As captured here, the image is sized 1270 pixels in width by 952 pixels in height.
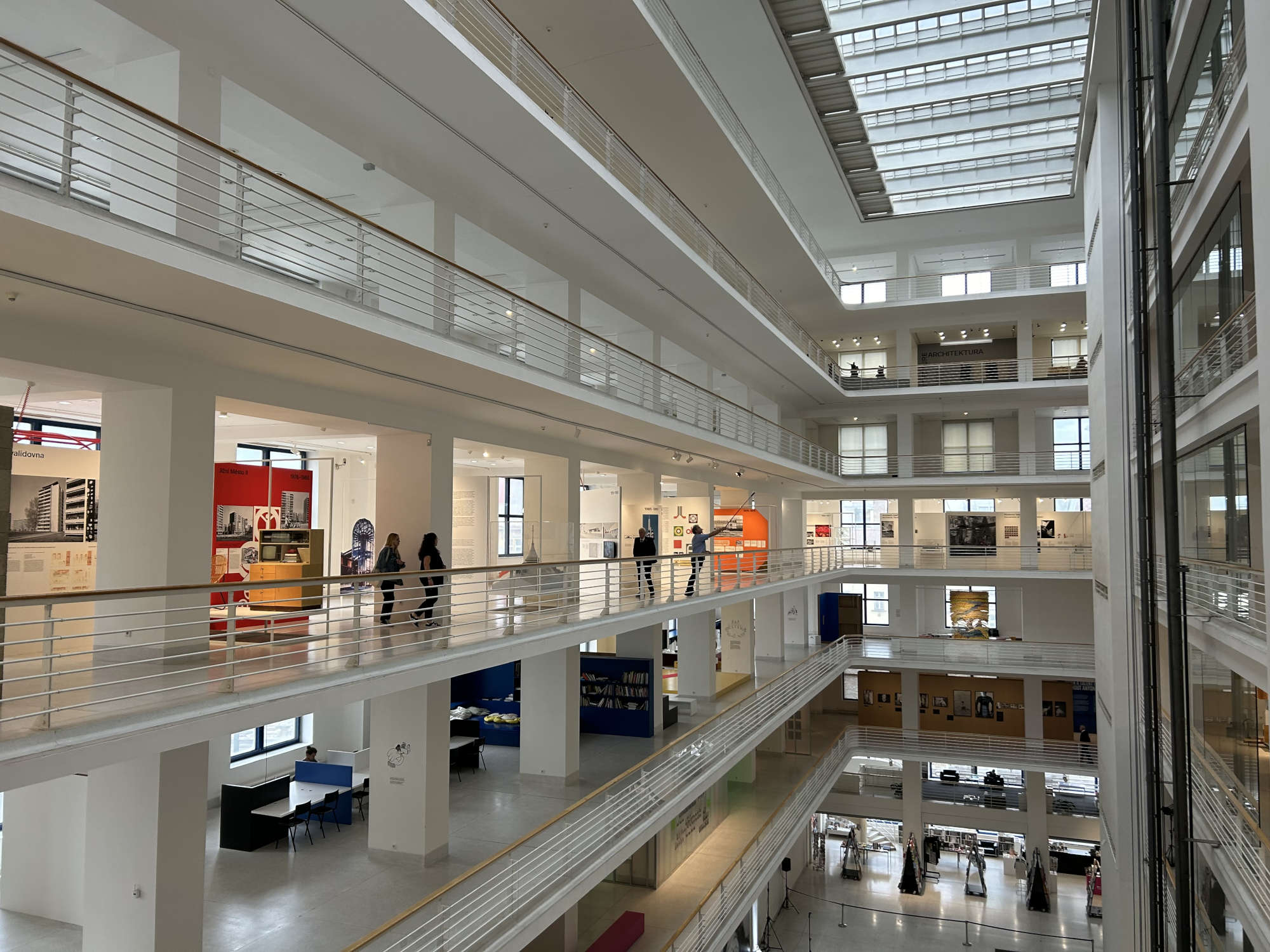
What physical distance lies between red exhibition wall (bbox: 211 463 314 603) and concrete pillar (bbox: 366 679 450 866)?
96.2 inches

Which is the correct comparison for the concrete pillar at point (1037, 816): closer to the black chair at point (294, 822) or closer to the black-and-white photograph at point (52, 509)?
the black chair at point (294, 822)

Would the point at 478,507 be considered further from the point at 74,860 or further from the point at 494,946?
the point at 494,946

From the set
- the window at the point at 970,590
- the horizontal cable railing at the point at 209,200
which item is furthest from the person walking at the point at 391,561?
the window at the point at 970,590

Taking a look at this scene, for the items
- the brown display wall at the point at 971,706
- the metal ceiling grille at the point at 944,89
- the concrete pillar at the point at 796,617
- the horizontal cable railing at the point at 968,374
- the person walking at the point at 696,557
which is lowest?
the brown display wall at the point at 971,706

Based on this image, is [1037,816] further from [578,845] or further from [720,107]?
[720,107]

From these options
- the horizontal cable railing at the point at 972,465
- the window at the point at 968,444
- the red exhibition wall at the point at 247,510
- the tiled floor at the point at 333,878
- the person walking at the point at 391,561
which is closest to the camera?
the tiled floor at the point at 333,878

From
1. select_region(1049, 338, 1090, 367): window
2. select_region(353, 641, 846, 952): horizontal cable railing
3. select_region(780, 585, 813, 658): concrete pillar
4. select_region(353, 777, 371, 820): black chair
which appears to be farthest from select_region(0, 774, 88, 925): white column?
select_region(1049, 338, 1090, 367): window

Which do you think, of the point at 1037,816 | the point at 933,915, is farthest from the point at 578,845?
the point at 1037,816

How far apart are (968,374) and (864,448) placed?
3.25 metres

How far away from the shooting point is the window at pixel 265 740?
1288 cm

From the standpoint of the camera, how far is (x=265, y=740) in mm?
13328

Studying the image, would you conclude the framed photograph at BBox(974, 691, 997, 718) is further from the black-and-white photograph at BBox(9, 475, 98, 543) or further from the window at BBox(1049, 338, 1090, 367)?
the black-and-white photograph at BBox(9, 475, 98, 543)

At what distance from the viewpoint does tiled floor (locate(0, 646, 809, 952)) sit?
6.53 metres

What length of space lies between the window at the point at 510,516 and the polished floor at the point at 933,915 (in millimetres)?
9406
